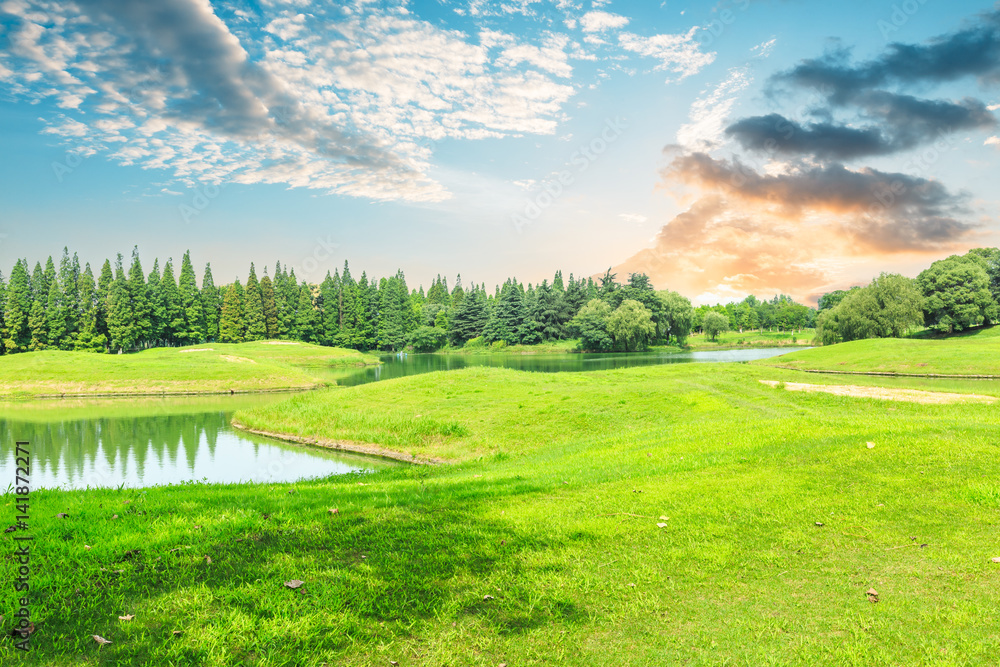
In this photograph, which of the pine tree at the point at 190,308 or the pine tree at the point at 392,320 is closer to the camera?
the pine tree at the point at 190,308

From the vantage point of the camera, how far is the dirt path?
22695 mm

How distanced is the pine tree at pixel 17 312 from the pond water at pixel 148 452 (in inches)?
2514

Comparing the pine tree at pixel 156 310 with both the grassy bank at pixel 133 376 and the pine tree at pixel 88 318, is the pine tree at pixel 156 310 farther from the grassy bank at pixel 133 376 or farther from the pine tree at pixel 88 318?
the grassy bank at pixel 133 376

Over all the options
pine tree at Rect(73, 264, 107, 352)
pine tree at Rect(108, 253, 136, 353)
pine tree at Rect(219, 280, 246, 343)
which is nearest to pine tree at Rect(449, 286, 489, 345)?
pine tree at Rect(219, 280, 246, 343)

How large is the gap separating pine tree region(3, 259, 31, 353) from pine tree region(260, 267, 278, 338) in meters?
37.9

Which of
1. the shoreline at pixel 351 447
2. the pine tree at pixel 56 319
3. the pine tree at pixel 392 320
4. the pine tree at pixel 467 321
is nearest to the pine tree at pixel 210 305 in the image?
the pine tree at pixel 56 319

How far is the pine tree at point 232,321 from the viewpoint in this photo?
105812 mm

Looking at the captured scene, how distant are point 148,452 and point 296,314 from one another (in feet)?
319

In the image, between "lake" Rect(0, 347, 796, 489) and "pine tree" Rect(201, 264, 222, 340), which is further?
"pine tree" Rect(201, 264, 222, 340)

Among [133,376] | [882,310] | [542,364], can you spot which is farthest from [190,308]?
[882,310]

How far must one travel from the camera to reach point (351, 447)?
2561 cm

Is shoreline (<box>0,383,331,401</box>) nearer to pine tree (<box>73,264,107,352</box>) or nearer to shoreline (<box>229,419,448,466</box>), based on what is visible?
shoreline (<box>229,419,448,466</box>)

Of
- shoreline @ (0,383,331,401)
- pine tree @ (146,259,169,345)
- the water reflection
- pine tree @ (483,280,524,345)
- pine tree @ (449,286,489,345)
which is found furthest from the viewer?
pine tree @ (449,286,489,345)

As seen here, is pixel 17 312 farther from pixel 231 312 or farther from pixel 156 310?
pixel 231 312
